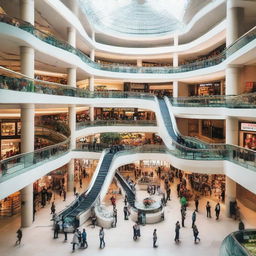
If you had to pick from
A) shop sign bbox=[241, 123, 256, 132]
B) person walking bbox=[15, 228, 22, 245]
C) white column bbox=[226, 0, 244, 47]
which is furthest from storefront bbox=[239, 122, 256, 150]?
person walking bbox=[15, 228, 22, 245]

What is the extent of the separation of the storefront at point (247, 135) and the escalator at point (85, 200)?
9.77 meters

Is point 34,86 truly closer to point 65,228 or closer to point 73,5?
point 65,228

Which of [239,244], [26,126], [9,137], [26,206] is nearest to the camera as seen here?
[239,244]

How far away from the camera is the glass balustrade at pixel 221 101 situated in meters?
13.2

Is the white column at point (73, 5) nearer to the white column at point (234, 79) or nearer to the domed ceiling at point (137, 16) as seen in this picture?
the domed ceiling at point (137, 16)

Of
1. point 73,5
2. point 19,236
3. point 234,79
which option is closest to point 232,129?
point 234,79

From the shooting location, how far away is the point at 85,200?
55.9ft

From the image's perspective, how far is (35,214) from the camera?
17.0m

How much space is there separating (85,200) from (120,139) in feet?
51.2

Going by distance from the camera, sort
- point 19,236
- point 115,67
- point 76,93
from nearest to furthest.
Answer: point 19,236
point 76,93
point 115,67

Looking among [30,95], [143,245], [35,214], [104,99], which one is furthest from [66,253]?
[104,99]

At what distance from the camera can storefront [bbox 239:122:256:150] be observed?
57.4ft

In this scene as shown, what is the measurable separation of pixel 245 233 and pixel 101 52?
82.3 feet

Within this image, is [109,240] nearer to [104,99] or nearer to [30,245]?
[30,245]
